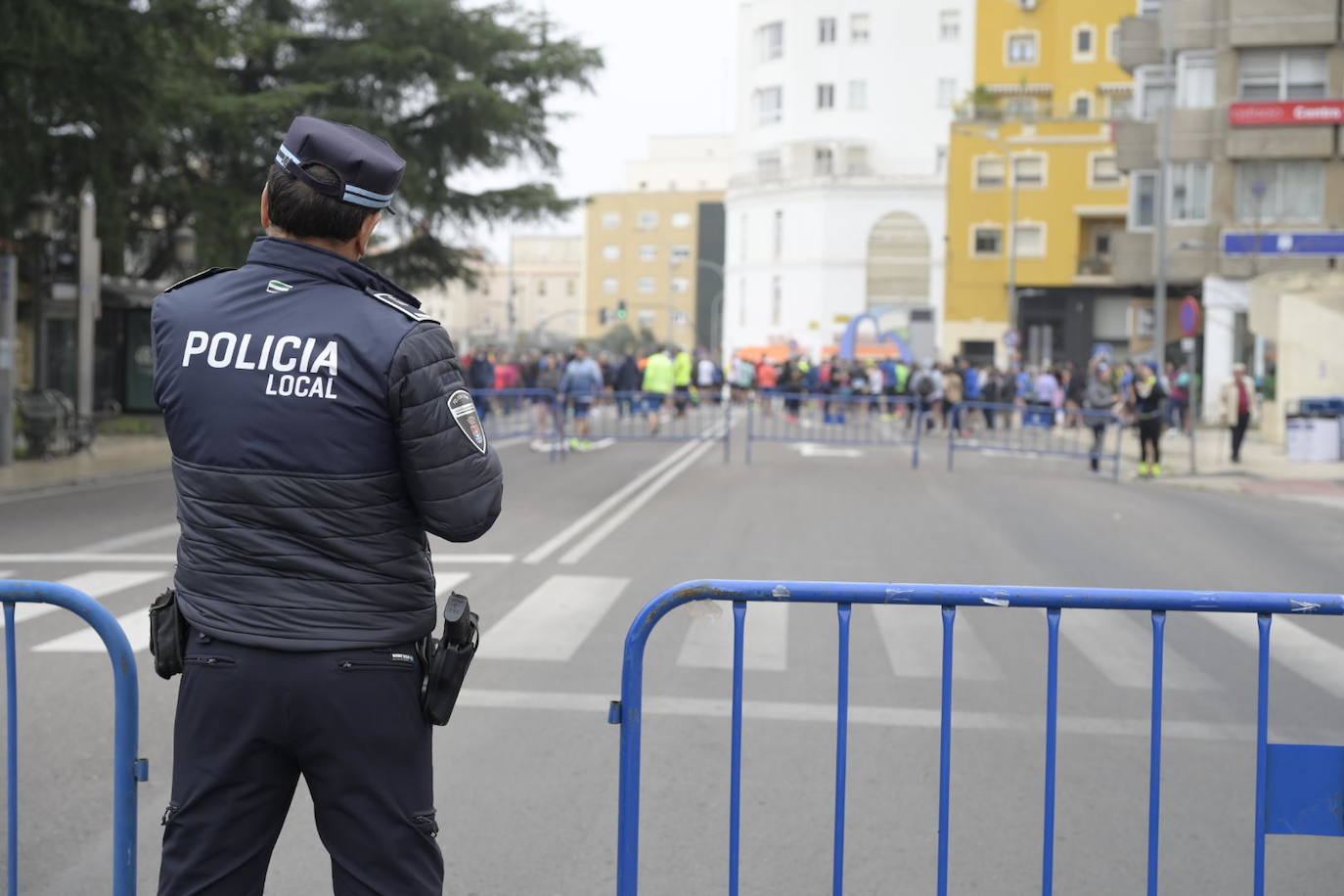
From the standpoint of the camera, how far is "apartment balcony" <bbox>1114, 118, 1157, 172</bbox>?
160 feet

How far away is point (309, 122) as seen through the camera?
2.92 meters

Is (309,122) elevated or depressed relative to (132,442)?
elevated

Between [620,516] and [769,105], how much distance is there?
72.6 m

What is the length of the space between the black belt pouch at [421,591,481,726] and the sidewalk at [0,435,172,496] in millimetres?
16426

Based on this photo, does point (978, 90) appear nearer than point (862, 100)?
Yes

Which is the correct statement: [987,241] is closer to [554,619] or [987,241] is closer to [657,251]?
[657,251]

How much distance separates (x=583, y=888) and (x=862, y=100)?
81324mm

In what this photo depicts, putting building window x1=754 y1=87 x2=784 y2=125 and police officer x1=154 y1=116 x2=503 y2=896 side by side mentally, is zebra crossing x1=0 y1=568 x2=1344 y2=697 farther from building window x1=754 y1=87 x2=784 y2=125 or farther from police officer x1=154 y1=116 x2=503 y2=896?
building window x1=754 y1=87 x2=784 y2=125

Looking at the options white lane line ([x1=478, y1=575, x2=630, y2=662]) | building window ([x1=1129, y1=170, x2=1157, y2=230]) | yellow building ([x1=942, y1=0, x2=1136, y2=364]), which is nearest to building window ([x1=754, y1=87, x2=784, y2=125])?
yellow building ([x1=942, y1=0, x2=1136, y2=364])

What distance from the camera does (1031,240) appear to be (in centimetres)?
6894

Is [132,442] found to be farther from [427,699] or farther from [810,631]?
[427,699]

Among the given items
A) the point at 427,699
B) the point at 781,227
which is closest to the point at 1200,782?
the point at 427,699

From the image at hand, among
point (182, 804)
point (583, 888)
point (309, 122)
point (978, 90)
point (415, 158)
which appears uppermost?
point (978, 90)

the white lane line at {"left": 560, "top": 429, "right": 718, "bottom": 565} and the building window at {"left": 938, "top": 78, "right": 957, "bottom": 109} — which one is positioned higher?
the building window at {"left": 938, "top": 78, "right": 957, "bottom": 109}
